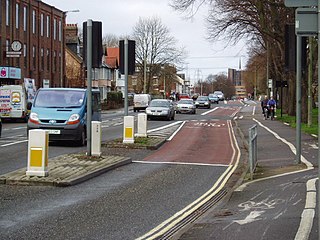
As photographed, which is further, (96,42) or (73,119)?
(73,119)

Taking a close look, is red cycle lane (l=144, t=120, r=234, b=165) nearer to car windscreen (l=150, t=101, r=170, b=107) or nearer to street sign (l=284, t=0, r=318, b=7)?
street sign (l=284, t=0, r=318, b=7)

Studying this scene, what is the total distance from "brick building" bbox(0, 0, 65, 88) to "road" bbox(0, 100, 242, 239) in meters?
38.0

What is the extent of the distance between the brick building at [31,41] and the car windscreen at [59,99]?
101ft

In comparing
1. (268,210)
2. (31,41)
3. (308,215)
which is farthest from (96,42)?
(31,41)

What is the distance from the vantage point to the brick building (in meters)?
53.5

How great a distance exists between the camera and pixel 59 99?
67.2 ft

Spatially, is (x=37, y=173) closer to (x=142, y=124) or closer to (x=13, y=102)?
(x=142, y=124)

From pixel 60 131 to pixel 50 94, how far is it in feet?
5.93

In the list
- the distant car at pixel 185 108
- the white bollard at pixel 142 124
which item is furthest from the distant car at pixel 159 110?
the white bollard at pixel 142 124

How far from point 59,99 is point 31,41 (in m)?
42.9

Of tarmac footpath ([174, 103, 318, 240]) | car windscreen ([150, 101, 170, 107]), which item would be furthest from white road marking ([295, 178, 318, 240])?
car windscreen ([150, 101, 170, 107])

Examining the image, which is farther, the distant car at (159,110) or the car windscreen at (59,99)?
the distant car at (159,110)

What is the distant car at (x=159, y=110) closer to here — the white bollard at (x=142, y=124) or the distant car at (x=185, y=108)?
the distant car at (x=185, y=108)

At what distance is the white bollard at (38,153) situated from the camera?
38.8 ft
